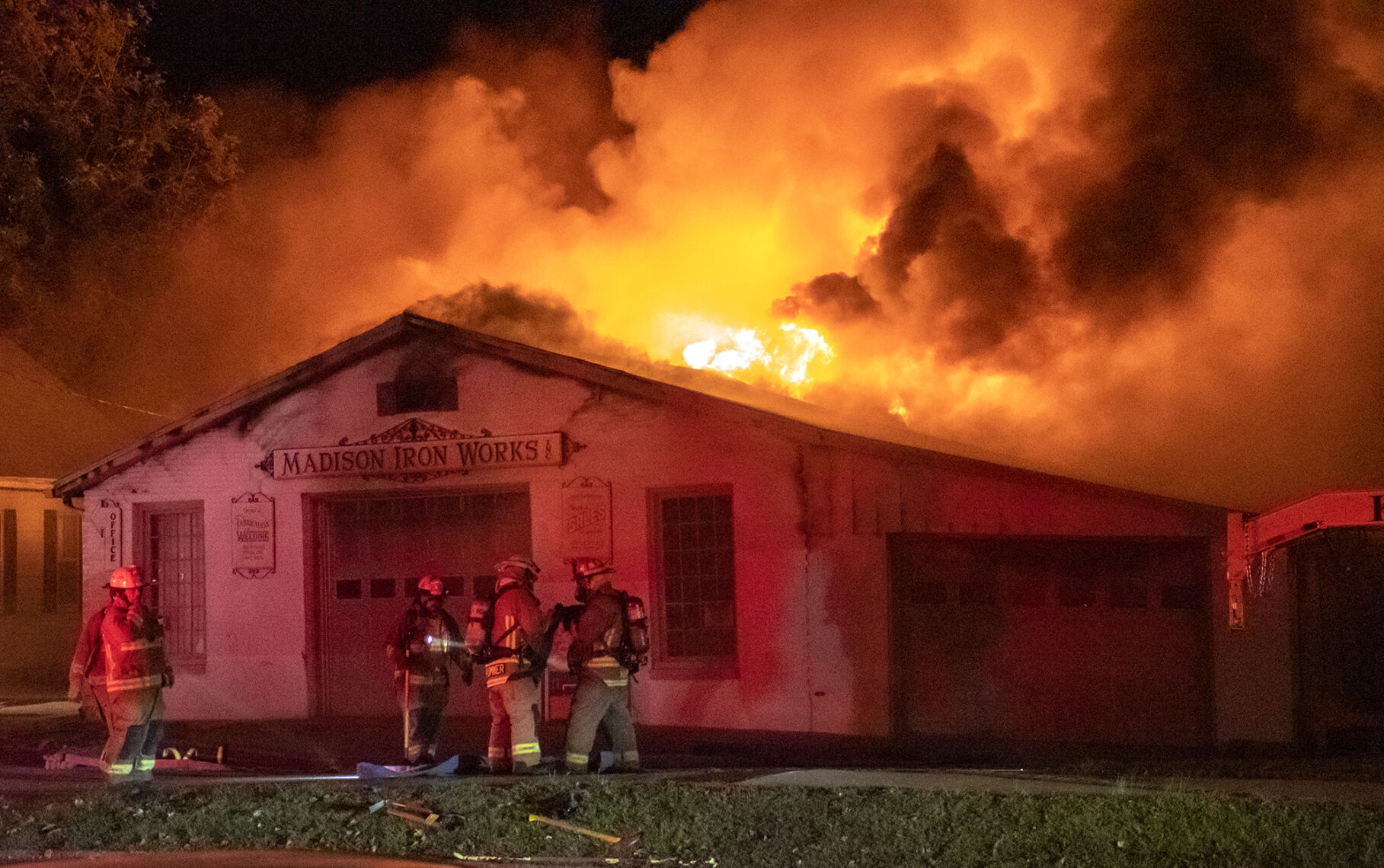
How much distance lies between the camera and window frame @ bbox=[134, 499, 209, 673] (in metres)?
15.3

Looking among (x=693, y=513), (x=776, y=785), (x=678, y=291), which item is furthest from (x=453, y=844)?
(x=678, y=291)

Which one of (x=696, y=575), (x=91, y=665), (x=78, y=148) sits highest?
(x=78, y=148)

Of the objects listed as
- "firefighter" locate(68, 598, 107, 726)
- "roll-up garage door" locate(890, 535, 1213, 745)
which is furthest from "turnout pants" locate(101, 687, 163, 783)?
"roll-up garage door" locate(890, 535, 1213, 745)

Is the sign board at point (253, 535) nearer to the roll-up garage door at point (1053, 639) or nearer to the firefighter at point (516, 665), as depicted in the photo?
the firefighter at point (516, 665)

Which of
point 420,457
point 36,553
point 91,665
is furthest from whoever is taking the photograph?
point 36,553

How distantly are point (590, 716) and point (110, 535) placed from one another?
7.86 meters

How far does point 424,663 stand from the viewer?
11.4 meters

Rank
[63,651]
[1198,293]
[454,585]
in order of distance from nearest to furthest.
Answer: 1. [454,585]
2. [1198,293]
3. [63,651]

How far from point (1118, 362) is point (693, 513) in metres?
8.14

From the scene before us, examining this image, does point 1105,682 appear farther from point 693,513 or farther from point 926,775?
point 693,513

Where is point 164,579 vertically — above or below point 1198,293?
below

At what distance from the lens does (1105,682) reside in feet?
40.0

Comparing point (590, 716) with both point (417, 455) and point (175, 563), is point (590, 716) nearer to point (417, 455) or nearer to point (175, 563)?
point (417, 455)

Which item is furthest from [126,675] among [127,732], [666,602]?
[666,602]
